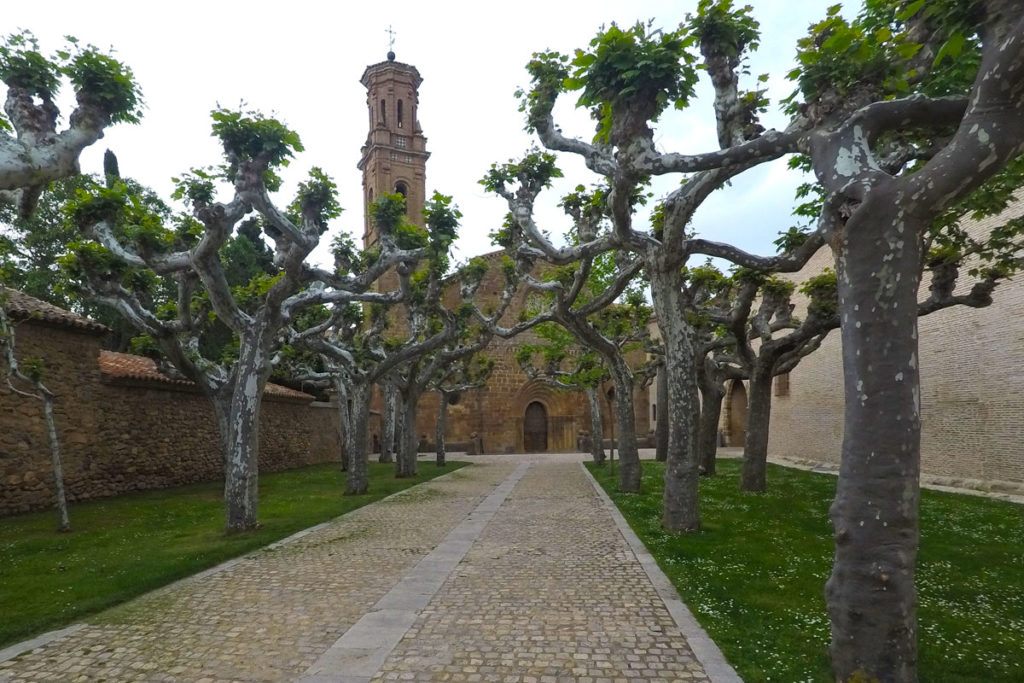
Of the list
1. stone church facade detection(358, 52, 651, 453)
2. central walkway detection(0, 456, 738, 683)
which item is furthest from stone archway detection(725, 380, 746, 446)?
central walkway detection(0, 456, 738, 683)

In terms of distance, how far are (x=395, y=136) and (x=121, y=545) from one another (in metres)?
31.0

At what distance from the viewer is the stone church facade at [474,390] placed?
32.0 metres

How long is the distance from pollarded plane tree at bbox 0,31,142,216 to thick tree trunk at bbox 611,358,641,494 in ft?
31.5

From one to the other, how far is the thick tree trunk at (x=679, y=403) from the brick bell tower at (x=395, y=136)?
27.5m

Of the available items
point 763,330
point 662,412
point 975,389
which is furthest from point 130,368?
point 975,389

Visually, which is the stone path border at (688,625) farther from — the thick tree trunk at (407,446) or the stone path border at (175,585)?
the thick tree trunk at (407,446)

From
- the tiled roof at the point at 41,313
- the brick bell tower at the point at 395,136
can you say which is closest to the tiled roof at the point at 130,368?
the tiled roof at the point at 41,313

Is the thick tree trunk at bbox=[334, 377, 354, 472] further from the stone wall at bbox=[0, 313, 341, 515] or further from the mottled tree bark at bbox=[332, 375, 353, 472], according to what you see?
the stone wall at bbox=[0, 313, 341, 515]

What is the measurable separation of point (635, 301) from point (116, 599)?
45.2 ft

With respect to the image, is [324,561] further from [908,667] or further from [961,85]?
[961,85]

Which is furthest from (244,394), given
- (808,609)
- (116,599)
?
(808,609)

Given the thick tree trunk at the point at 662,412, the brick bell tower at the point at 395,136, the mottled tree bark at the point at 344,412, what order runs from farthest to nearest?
1. the brick bell tower at the point at 395,136
2. the mottled tree bark at the point at 344,412
3. the thick tree trunk at the point at 662,412

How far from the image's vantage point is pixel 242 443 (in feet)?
29.1

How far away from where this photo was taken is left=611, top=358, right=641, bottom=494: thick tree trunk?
12445mm
